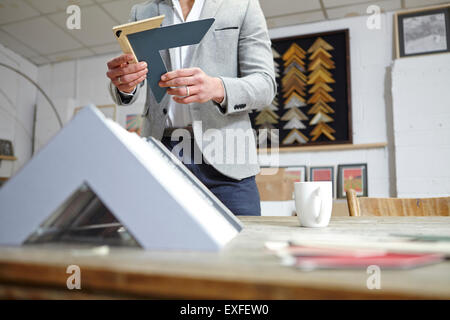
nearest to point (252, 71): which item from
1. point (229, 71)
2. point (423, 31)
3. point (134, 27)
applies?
point (229, 71)

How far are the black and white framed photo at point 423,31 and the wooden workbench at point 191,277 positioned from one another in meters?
3.44

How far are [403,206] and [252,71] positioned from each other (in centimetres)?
68

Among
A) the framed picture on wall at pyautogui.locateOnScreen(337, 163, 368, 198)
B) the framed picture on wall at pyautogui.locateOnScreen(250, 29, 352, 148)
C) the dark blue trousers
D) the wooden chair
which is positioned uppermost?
the framed picture on wall at pyautogui.locateOnScreen(250, 29, 352, 148)

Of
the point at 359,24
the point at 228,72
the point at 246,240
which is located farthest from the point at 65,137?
the point at 359,24

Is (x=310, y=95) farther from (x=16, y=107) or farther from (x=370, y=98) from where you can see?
(x=16, y=107)

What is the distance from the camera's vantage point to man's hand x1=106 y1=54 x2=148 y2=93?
82 centimetres

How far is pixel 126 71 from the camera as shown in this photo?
87cm

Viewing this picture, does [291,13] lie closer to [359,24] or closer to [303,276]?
[359,24]

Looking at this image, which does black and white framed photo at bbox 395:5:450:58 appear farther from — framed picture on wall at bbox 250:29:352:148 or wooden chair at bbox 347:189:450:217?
wooden chair at bbox 347:189:450:217

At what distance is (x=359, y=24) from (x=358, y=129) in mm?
1027

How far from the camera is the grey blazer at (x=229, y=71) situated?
3.62 ft

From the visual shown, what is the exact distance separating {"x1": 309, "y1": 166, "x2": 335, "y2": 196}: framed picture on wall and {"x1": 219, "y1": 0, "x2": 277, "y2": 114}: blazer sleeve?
2.37 meters

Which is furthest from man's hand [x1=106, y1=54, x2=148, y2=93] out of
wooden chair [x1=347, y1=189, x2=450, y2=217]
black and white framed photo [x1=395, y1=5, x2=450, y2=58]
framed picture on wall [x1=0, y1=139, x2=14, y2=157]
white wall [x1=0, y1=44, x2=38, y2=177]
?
framed picture on wall [x1=0, y1=139, x2=14, y2=157]

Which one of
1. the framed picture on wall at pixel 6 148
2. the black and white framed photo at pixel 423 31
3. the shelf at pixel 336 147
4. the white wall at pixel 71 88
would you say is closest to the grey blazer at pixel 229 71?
the shelf at pixel 336 147
